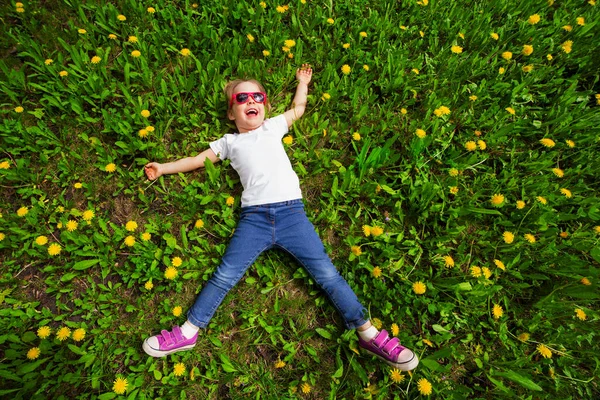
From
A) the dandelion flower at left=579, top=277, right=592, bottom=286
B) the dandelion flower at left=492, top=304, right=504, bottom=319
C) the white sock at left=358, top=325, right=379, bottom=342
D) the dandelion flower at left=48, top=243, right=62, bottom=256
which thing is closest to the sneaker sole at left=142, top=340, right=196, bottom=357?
the dandelion flower at left=48, top=243, right=62, bottom=256

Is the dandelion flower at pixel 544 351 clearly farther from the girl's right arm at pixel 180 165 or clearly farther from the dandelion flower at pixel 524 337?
the girl's right arm at pixel 180 165

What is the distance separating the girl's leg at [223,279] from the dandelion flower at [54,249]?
85 centimetres

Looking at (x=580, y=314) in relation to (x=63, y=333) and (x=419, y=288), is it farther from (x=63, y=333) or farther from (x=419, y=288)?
(x=63, y=333)

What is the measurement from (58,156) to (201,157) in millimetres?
1116

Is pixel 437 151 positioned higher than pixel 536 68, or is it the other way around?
pixel 536 68

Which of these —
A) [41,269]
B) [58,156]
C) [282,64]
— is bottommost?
[41,269]

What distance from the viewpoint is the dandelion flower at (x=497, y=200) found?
2.13m

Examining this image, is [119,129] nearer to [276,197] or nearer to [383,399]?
[276,197]

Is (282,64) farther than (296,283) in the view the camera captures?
Yes

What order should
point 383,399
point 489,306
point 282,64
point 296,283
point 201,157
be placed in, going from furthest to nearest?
point 282,64, point 201,157, point 296,283, point 489,306, point 383,399

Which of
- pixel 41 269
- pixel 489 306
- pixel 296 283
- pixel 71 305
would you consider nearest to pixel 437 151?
pixel 489 306

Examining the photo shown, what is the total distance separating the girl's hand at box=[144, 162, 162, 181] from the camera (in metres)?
2.28

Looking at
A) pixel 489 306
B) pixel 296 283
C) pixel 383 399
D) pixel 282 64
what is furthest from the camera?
pixel 282 64

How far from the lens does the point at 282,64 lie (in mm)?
2721
